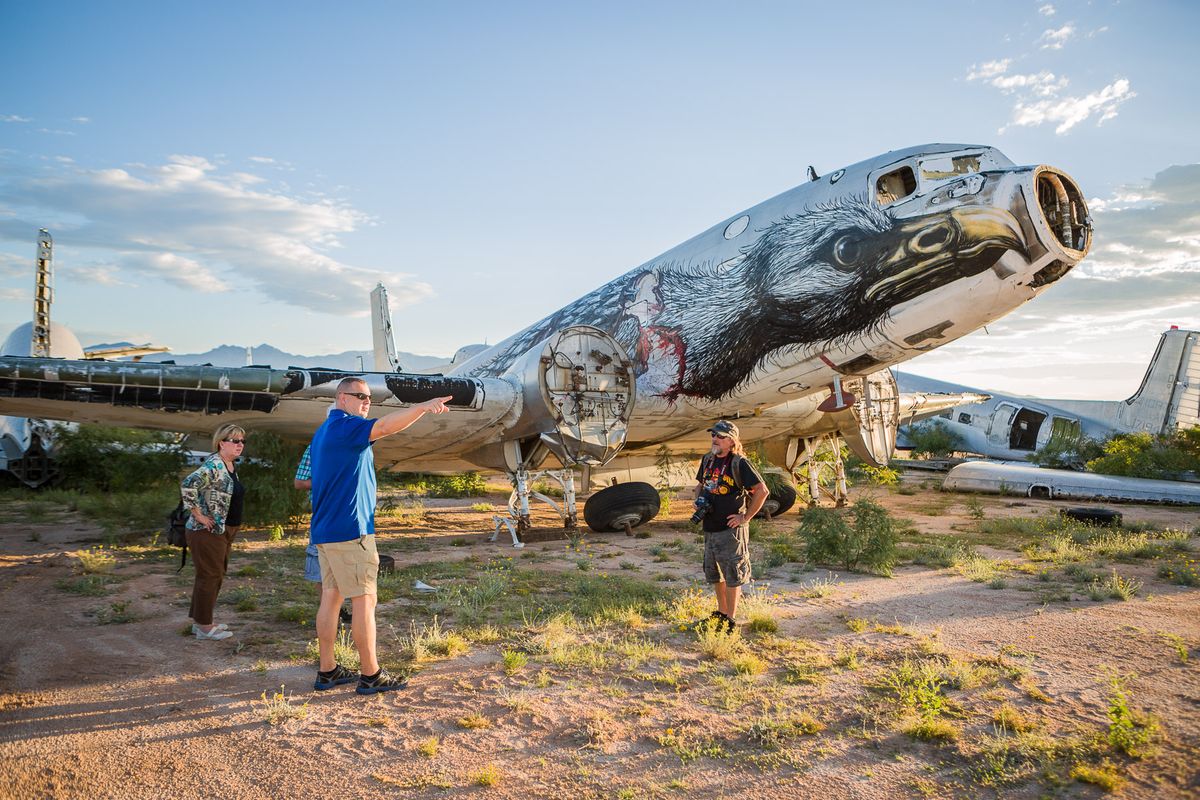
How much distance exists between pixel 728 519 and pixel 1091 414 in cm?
3614

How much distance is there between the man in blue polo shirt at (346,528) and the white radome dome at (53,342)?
24.8m

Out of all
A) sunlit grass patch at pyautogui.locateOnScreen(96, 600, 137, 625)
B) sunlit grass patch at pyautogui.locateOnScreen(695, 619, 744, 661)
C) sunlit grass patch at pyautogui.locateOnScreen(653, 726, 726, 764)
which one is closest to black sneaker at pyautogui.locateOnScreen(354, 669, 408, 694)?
sunlit grass patch at pyautogui.locateOnScreen(653, 726, 726, 764)

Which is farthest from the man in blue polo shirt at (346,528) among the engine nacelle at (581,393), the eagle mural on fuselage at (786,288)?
the engine nacelle at (581,393)

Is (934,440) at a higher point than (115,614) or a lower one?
higher

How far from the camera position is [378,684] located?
4977 mm

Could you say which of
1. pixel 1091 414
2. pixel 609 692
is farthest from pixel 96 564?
pixel 1091 414

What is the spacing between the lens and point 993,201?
8.34 metres

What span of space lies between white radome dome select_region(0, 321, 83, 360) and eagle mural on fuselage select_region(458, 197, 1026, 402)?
21.3m

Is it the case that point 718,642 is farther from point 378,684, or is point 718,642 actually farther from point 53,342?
point 53,342

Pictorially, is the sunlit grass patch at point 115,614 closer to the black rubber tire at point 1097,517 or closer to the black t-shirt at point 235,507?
the black t-shirt at point 235,507

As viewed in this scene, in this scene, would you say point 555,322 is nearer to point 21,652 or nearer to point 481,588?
point 481,588

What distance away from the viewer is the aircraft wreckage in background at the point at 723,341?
8609 millimetres

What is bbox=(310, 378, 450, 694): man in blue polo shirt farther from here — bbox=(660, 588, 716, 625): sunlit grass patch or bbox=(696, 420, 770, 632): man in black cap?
bbox=(660, 588, 716, 625): sunlit grass patch

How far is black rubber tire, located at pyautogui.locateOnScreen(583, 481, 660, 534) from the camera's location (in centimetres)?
1327
